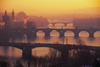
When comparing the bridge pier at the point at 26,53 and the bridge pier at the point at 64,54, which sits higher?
the bridge pier at the point at 64,54

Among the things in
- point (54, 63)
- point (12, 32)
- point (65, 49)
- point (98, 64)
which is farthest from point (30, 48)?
point (12, 32)

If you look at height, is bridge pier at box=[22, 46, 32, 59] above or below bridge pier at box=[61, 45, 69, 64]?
below

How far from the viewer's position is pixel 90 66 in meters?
9.05

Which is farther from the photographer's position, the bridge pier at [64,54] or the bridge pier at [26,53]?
the bridge pier at [26,53]

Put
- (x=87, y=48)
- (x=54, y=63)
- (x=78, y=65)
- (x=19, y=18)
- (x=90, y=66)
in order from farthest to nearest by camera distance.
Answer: (x=19, y=18) → (x=87, y=48) → (x=54, y=63) → (x=78, y=65) → (x=90, y=66)

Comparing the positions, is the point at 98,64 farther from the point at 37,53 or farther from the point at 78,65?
the point at 37,53

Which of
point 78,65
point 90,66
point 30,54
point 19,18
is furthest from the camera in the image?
point 19,18

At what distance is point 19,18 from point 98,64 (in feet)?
117

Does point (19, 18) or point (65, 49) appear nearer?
point (65, 49)

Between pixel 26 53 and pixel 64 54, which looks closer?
pixel 64 54

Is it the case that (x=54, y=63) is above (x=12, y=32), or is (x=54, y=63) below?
above

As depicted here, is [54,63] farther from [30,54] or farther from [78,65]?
[30,54]

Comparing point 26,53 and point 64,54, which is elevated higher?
point 64,54

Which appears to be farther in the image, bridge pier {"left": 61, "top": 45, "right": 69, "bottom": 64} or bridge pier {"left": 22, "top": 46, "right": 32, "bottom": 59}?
bridge pier {"left": 22, "top": 46, "right": 32, "bottom": 59}
